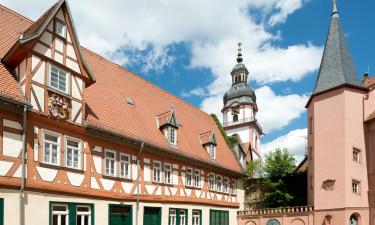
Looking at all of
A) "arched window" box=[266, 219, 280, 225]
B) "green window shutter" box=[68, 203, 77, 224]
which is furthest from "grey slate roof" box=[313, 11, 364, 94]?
"green window shutter" box=[68, 203, 77, 224]

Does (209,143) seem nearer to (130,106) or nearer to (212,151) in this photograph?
(212,151)

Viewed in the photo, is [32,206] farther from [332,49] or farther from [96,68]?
[332,49]

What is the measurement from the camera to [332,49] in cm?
3111

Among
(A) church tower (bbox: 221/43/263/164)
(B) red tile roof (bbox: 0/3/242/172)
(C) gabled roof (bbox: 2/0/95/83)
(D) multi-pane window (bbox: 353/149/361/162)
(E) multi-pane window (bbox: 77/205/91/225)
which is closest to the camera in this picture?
(C) gabled roof (bbox: 2/0/95/83)

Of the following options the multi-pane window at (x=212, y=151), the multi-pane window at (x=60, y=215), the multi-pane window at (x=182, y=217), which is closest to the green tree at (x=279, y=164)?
the multi-pane window at (x=212, y=151)

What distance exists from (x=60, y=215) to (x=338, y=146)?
20776 mm

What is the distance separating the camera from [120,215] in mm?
18172

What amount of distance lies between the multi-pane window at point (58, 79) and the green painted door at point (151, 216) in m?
8.15

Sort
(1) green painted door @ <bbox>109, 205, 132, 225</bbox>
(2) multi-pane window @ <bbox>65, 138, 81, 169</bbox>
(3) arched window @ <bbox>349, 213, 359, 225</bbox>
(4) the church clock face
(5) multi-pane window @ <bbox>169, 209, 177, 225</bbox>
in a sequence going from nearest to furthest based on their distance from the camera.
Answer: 1. (2) multi-pane window @ <bbox>65, 138, 81, 169</bbox>
2. (1) green painted door @ <bbox>109, 205, 132, 225</bbox>
3. (5) multi-pane window @ <bbox>169, 209, 177, 225</bbox>
4. (3) arched window @ <bbox>349, 213, 359, 225</bbox>
5. (4) the church clock face

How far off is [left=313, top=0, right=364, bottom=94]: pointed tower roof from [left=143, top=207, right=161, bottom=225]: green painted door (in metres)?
16.8

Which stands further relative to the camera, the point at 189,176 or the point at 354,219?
the point at 354,219

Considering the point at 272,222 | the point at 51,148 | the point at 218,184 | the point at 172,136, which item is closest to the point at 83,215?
the point at 51,148

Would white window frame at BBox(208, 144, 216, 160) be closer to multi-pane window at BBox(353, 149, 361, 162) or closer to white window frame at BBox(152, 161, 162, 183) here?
white window frame at BBox(152, 161, 162, 183)

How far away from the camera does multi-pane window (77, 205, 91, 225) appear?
15648 mm
